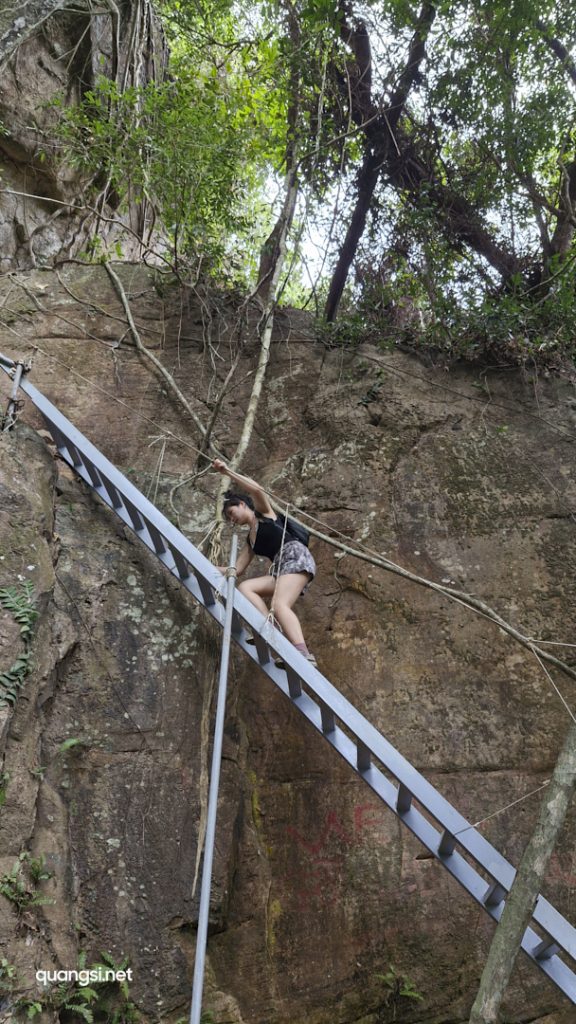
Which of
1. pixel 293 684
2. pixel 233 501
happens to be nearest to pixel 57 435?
pixel 233 501

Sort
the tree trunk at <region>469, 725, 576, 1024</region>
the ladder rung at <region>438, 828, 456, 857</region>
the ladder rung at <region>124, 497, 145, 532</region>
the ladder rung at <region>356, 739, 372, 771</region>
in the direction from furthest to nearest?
the ladder rung at <region>124, 497, 145, 532</region>
the ladder rung at <region>356, 739, 372, 771</region>
the ladder rung at <region>438, 828, 456, 857</region>
the tree trunk at <region>469, 725, 576, 1024</region>

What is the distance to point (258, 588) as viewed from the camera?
16.9 ft

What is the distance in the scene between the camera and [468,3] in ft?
25.8

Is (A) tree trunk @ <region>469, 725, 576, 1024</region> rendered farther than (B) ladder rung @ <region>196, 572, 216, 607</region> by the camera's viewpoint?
No

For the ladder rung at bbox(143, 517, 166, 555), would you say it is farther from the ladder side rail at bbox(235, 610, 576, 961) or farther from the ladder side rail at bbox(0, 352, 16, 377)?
the ladder side rail at bbox(0, 352, 16, 377)

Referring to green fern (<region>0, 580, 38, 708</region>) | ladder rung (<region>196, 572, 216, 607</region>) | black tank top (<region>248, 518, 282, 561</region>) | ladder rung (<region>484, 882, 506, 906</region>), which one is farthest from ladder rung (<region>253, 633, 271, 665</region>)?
ladder rung (<region>484, 882, 506, 906</region>)

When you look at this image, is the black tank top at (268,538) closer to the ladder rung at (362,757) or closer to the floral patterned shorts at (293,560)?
the floral patterned shorts at (293,560)

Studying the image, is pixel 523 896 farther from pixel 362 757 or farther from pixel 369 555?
pixel 369 555

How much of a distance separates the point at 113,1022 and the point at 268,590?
2.56 meters

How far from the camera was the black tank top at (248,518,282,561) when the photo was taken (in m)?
5.27

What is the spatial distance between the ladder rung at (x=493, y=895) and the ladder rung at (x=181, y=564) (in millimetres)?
2626

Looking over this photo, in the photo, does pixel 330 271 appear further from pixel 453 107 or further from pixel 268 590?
pixel 268 590

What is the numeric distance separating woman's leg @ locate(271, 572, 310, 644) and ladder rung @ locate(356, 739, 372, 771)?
2.69 feet

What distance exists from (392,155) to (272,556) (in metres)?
5.65
